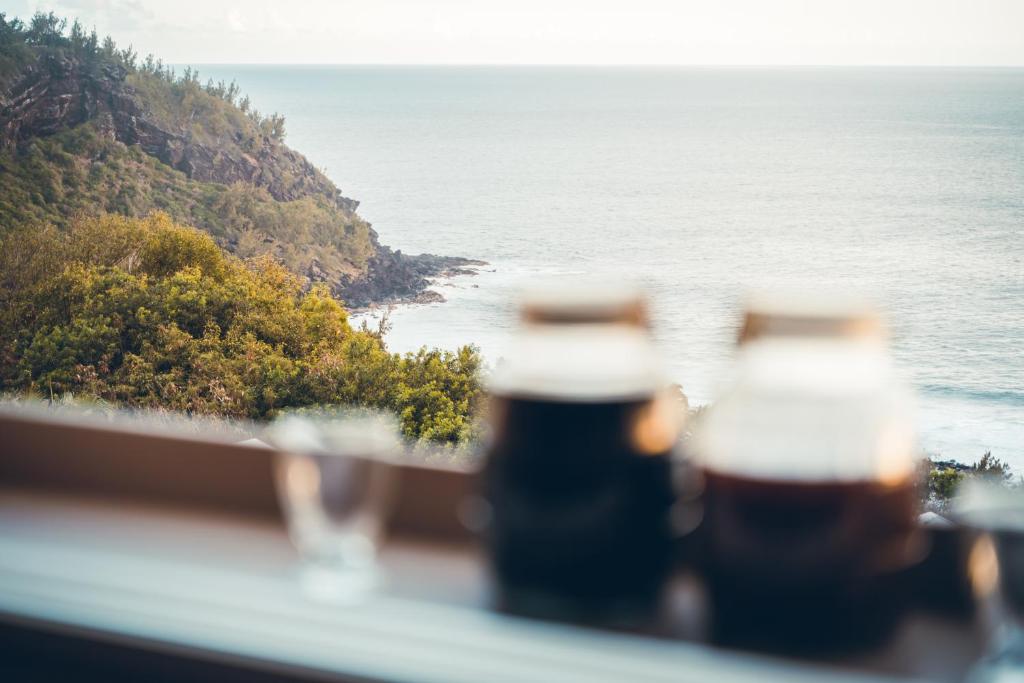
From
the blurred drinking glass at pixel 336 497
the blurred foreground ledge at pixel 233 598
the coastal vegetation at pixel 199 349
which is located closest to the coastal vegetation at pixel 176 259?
the coastal vegetation at pixel 199 349

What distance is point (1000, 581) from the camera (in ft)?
1.08

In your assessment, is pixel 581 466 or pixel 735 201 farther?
pixel 735 201

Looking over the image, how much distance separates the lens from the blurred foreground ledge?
1.11 ft

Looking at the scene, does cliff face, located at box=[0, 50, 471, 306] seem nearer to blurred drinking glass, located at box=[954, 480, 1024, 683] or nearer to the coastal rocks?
the coastal rocks

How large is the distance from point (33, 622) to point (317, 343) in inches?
351

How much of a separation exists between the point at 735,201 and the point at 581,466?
17757mm

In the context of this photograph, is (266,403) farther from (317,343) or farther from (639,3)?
(639,3)

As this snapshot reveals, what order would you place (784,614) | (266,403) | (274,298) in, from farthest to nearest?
(274,298), (266,403), (784,614)

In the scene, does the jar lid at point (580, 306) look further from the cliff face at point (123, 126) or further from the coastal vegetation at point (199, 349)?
the cliff face at point (123, 126)

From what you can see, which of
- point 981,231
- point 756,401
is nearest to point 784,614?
point 756,401

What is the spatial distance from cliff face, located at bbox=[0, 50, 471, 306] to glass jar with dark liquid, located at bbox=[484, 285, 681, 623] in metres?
13.7

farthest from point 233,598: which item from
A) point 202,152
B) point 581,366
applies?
point 202,152

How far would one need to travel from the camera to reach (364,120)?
24.3 meters

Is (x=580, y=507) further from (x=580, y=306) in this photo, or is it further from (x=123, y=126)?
(x=123, y=126)
